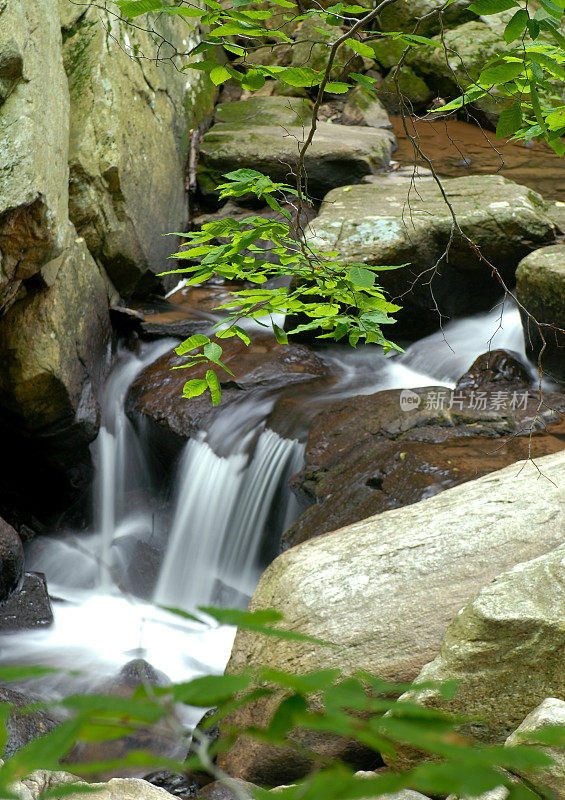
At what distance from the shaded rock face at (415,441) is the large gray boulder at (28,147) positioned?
6.88ft

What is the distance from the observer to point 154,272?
21.7 feet

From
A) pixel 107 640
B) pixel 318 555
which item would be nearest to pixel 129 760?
pixel 318 555

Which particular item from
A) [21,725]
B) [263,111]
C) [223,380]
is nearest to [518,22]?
[21,725]

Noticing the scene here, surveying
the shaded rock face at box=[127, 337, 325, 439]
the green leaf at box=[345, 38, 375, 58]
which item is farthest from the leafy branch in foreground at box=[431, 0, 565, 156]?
the shaded rock face at box=[127, 337, 325, 439]

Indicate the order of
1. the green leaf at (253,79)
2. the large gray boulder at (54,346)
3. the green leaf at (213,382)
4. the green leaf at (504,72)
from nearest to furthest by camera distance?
1. the green leaf at (504,72)
2. the green leaf at (253,79)
3. the green leaf at (213,382)
4. the large gray boulder at (54,346)

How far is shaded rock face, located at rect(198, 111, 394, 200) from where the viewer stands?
8047 millimetres

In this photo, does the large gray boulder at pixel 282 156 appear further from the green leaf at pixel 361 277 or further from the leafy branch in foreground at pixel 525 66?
the green leaf at pixel 361 277

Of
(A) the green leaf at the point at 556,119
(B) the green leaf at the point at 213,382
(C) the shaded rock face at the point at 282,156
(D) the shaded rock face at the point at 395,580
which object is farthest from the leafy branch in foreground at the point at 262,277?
(C) the shaded rock face at the point at 282,156

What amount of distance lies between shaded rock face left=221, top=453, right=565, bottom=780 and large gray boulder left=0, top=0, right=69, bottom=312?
231 centimetres

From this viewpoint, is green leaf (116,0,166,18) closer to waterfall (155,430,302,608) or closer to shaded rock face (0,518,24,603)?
waterfall (155,430,302,608)

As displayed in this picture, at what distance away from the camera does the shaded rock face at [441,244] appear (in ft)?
19.6

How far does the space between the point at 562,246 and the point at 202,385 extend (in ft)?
13.0

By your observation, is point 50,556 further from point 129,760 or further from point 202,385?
point 129,760

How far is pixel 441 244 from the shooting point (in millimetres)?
6117
